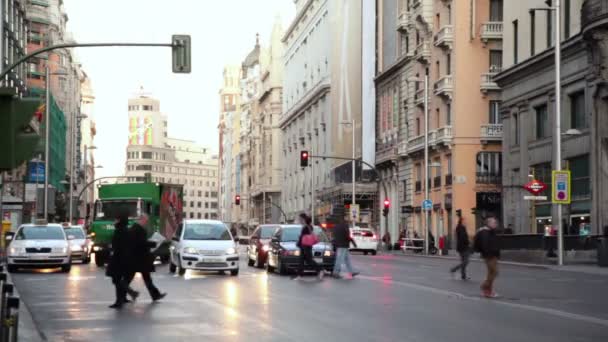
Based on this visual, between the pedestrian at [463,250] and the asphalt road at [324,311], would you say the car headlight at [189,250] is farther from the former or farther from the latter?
the pedestrian at [463,250]

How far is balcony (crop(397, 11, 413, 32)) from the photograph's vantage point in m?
78.2

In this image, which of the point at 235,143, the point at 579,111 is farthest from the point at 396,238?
the point at 235,143

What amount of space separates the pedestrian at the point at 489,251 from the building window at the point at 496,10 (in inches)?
1820

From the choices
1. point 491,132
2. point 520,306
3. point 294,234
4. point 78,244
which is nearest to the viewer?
point 520,306

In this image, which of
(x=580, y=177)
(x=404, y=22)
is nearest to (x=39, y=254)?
(x=580, y=177)

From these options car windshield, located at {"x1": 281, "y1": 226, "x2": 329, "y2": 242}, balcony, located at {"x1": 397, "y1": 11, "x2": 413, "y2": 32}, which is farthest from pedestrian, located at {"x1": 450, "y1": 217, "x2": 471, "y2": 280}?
balcony, located at {"x1": 397, "y1": 11, "x2": 413, "y2": 32}

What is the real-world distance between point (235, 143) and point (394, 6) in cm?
11752

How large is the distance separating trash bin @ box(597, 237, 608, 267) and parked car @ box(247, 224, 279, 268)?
11537 mm

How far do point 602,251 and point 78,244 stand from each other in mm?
19354

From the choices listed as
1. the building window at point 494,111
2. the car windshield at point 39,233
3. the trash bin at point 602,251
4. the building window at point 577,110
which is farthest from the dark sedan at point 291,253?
the building window at point 494,111

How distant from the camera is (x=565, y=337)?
14836 millimetres

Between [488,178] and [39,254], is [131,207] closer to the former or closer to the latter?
[39,254]

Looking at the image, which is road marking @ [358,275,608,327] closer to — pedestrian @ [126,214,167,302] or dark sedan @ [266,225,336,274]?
dark sedan @ [266,225,336,274]

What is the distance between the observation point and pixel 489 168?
68.7 m
